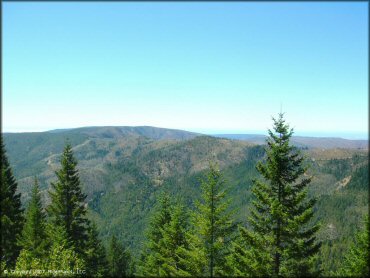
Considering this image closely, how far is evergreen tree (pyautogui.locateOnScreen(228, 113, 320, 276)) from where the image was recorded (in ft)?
75.6

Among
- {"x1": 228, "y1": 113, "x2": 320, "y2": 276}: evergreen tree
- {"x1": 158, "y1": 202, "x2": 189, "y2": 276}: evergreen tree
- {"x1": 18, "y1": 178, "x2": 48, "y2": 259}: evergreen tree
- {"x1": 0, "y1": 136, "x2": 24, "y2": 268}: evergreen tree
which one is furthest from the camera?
{"x1": 0, "y1": 136, "x2": 24, "y2": 268}: evergreen tree

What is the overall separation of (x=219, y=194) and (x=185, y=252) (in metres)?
5.79

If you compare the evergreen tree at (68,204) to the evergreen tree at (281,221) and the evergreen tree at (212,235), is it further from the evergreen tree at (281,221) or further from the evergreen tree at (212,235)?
the evergreen tree at (281,221)

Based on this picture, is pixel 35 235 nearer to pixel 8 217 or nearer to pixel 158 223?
pixel 8 217

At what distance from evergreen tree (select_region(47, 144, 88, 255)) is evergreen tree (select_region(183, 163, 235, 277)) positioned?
18.0 meters

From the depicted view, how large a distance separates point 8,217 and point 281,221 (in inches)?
1374

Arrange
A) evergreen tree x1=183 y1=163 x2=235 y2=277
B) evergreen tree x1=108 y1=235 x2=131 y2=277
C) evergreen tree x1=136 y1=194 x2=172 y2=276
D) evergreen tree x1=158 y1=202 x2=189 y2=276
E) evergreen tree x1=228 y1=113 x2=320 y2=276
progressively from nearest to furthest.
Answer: evergreen tree x1=228 y1=113 x2=320 y2=276 → evergreen tree x1=183 y1=163 x2=235 y2=277 → evergreen tree x1=158 y1=202 x2=189 y2=276 → evergreen tree x1=136 y1=194 x2=172 y2=276 → evergreen tree x1=108 y1=235 x2=131 y2=277

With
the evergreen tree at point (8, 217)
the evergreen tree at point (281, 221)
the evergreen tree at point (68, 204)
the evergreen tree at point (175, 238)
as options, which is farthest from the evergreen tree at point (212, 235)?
the evergreen tree at point (8, 217)

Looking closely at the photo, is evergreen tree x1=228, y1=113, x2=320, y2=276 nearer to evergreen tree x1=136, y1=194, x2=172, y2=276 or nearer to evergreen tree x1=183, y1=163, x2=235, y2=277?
evergreen tree x1=183, y1=163, x2=235, y2=277

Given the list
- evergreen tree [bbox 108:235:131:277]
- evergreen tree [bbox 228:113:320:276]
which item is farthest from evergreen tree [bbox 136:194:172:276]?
evergreen tree [bbox 108:235:131:277]

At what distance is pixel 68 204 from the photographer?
4009 centimetres

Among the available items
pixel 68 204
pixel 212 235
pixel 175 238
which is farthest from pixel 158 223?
pixel 212 235

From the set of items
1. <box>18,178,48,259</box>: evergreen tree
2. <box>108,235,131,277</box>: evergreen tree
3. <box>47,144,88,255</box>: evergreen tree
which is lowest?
<box>108,235,131,277</box>: evergreen tree

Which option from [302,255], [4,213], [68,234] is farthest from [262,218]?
[4,213]
